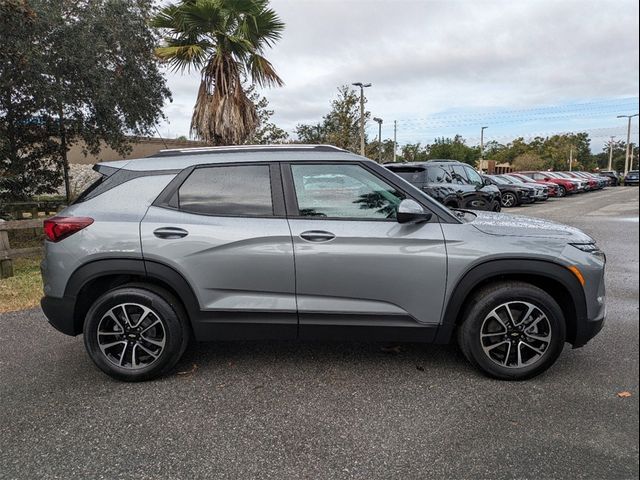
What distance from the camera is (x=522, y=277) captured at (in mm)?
3307

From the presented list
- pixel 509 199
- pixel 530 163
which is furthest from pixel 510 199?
pixel 530 163

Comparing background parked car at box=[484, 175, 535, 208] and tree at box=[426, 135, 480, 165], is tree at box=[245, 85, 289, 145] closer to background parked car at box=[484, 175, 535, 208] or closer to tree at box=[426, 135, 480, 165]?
background parked car at box=[484, 175, 535, 208]

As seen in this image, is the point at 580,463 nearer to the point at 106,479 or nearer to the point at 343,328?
the point at 343,328

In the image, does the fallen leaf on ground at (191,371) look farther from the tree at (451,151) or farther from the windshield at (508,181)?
the tree at (451,151)

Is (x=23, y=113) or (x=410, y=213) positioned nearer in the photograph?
(x=410, y=213)

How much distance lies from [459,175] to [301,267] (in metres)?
10.7

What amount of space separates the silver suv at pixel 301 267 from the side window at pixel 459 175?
9607 mm

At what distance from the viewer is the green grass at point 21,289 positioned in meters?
5.46

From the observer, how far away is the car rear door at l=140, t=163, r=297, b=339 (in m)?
Answer: 3.24

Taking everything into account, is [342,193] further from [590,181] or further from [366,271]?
[590,181]

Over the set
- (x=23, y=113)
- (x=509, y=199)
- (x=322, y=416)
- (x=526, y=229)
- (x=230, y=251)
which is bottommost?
(x=322, y=416)

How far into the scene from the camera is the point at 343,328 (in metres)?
3.29

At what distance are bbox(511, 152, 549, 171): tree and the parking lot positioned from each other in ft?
199

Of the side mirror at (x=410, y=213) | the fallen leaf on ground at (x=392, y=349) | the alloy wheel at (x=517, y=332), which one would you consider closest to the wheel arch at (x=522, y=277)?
the alloy wheel at (x=517, y=332)
